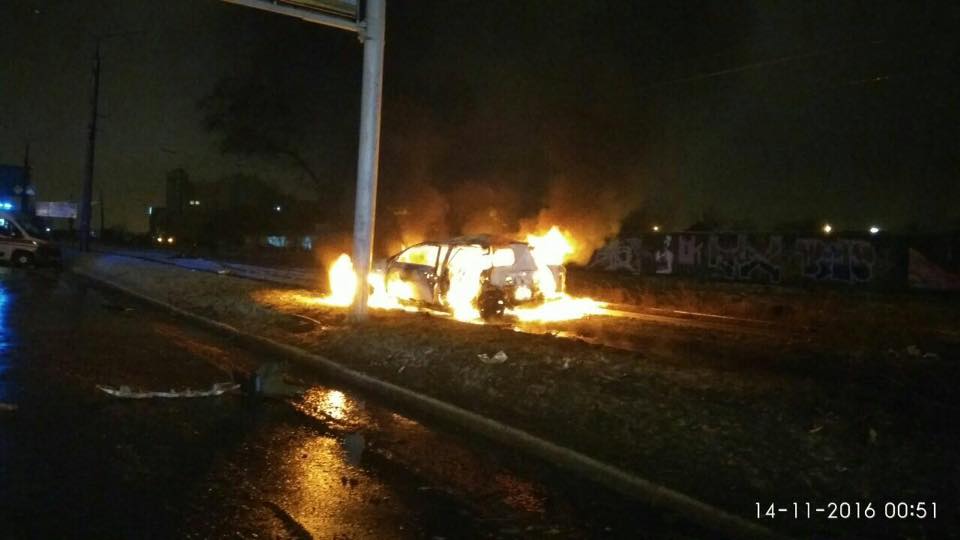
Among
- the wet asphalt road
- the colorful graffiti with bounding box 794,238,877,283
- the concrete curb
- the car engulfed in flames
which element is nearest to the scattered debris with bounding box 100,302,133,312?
the car engulfed in flames

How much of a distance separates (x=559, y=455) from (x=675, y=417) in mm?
1095

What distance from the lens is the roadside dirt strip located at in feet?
17.0

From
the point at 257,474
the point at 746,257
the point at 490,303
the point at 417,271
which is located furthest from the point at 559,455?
the point at 746,257

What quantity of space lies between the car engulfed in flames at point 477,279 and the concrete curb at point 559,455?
3.75 m

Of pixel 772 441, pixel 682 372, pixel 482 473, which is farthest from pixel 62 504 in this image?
pixel 682 372

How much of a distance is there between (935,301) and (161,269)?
74.3 feet

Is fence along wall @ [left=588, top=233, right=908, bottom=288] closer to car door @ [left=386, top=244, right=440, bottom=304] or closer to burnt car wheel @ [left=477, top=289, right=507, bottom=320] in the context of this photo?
burnt car wheel @ [left=477, top=289, right=507, bottom=320]

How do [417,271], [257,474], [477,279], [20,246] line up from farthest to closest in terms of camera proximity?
[20,246] < [417,271] < [477,279] < [257,474]

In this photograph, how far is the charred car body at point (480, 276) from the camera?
13695 millimetres

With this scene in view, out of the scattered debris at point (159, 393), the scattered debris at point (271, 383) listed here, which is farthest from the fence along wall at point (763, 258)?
the scattered debris at point (159, 393)

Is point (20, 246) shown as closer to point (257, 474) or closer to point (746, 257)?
point (746, 257)

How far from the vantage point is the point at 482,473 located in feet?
19.4

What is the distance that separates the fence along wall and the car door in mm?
14540
